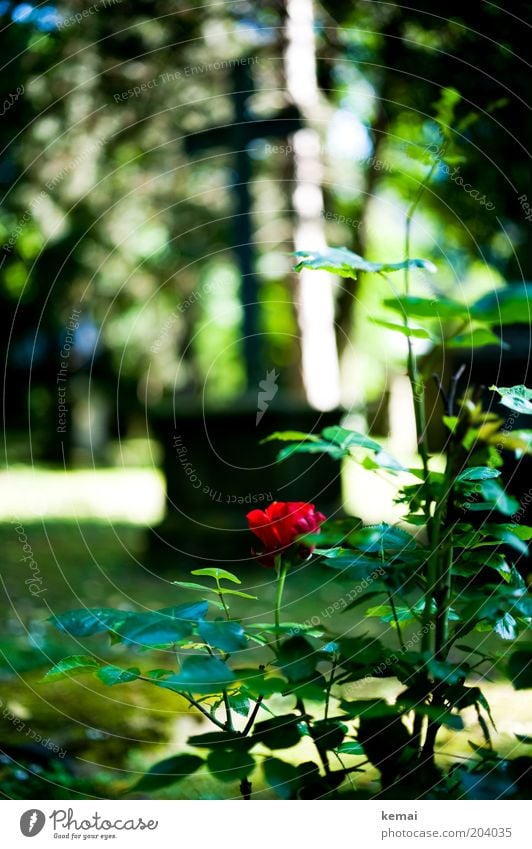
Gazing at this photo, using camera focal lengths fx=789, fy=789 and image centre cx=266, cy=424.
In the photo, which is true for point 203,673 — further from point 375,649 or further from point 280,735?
point 375,649

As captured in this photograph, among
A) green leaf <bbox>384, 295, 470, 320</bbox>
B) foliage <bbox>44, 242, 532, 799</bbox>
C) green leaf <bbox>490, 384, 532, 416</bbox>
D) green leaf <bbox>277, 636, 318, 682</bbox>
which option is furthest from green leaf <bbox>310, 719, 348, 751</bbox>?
green leaf <bbox>384, 295, 470, 320</bbox>

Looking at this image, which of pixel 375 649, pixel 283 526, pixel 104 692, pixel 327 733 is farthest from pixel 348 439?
pixel 104 692

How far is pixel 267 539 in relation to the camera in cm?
103

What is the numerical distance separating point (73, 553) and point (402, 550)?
6304mm

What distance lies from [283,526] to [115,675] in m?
0.29

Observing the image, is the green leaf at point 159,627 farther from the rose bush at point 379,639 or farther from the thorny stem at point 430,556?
the thorny stem at point 430,556

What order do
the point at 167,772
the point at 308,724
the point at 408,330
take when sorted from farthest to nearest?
the point at 408,330 → the point at 308,724 → the point at 167,772

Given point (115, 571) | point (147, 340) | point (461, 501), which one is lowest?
point (461, 501)

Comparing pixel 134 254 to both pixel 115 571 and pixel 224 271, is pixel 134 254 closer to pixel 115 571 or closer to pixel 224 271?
pixel 224 271

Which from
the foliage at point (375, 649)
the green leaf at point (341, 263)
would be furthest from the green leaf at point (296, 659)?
the green leaf at point (341, 263)

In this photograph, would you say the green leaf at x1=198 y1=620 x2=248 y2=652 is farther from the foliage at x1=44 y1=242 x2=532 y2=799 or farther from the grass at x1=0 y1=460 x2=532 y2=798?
the grass at x1=0 y1=460 x2=532 y2=798

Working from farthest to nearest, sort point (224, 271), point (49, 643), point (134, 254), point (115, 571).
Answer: point (224, 271), point (134, 254), point (115, 571), point (49, 643)

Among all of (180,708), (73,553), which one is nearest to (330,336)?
(73,553)

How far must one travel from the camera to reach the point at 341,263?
0.97m
